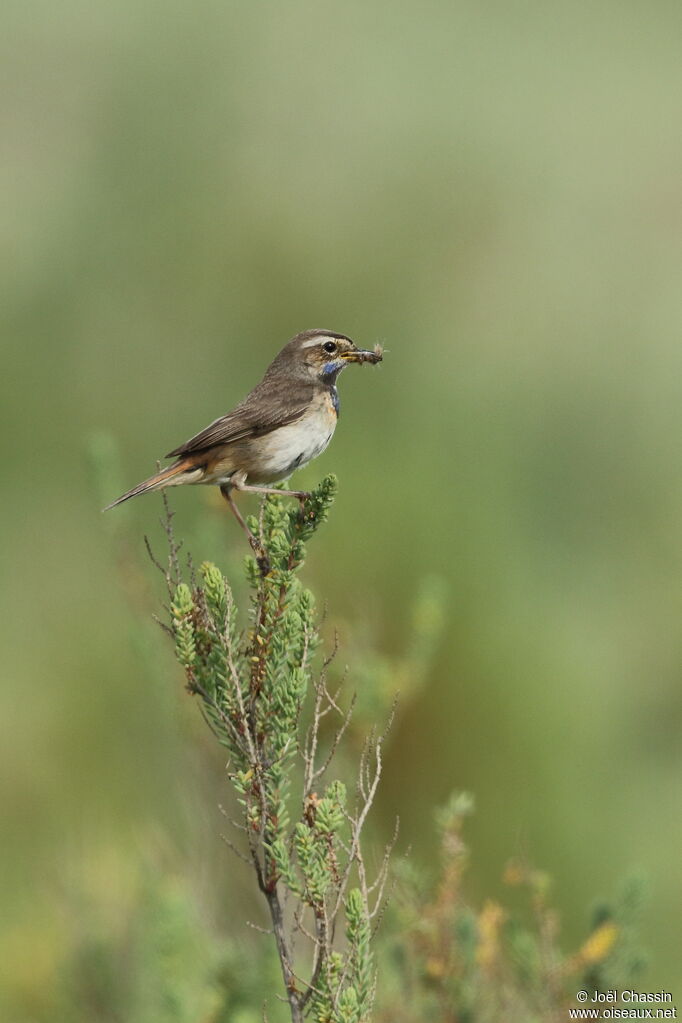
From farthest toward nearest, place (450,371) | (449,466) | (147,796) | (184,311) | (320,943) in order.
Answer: (184,311) < (450,371) < (449,466) < (147,796) < (320,943)

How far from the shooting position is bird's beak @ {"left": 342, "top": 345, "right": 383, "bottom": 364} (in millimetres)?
6086

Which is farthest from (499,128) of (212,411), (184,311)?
(212,411)

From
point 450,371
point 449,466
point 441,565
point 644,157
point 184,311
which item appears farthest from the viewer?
point 644,157

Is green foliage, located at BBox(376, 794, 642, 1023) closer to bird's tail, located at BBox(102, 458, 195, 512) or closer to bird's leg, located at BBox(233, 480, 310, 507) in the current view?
bird's leg, located at BBox(233, 480, 310, 507)

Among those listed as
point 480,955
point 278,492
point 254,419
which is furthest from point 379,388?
point 278,492

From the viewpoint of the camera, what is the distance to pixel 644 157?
106ft

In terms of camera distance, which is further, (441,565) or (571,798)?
(441,565)

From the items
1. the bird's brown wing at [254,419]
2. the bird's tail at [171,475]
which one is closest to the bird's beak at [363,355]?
the bird's brown wing at [254,419]

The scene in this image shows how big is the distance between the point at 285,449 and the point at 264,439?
0.31 feet

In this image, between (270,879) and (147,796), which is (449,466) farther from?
(270,879)

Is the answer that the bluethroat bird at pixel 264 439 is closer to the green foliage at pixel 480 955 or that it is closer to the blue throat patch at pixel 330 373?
the blue throat patch at pixel 330 373

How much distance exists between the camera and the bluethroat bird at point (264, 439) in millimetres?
5977

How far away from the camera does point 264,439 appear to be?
5996mm

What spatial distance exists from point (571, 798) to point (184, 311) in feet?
42.1
